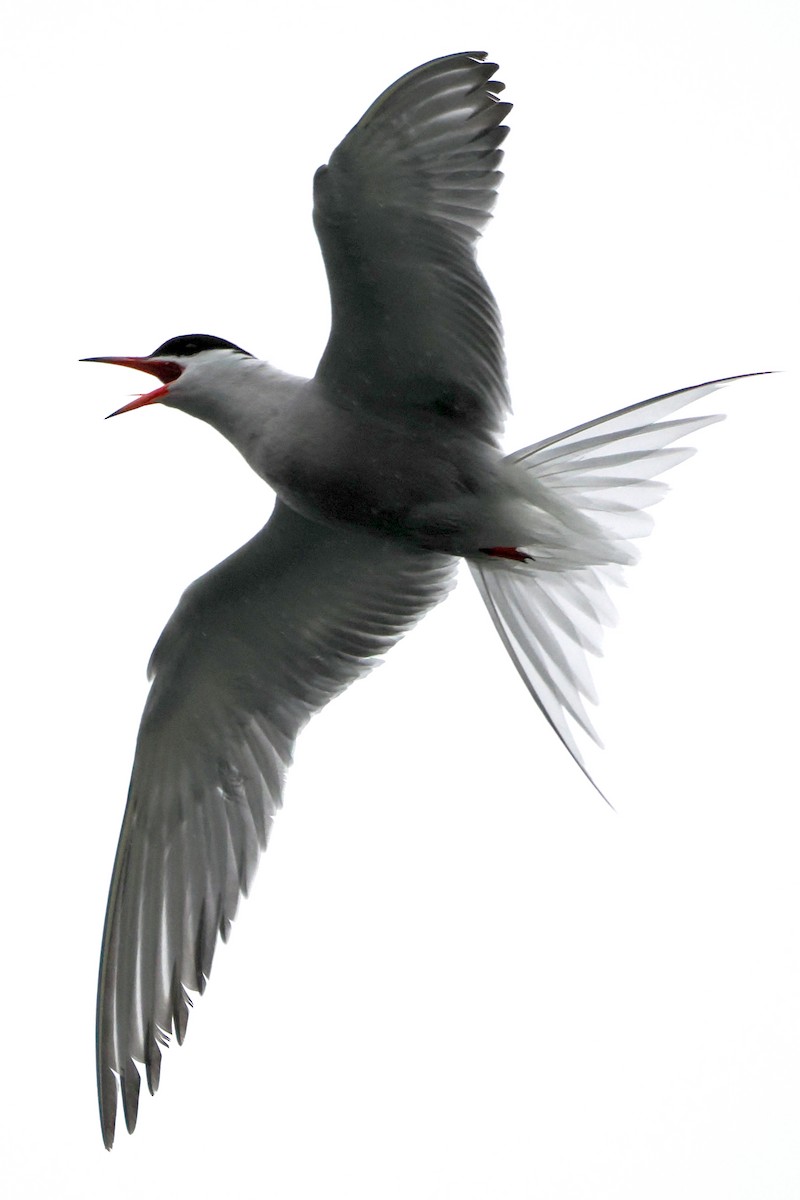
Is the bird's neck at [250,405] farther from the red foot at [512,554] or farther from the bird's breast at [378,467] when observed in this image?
the red foot at [512,554]

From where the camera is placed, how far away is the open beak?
16.5ft

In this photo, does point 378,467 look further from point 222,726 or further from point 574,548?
point 222,726

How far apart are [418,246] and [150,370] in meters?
1.37

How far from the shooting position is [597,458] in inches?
167

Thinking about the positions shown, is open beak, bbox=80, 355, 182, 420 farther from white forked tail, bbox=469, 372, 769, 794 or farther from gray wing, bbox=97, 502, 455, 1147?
white forked tail, bbox=469, 372, 769, 794

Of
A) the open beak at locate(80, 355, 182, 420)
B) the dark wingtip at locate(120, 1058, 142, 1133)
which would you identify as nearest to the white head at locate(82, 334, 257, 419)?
the open beak at locate(80, 355, 182, 420)

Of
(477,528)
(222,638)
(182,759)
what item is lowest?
(182,759)

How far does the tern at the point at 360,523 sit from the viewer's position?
4.09 meters

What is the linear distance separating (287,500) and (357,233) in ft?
2.94

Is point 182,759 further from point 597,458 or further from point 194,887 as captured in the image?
point 597,458

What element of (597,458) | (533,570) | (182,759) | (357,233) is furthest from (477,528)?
(182,759)

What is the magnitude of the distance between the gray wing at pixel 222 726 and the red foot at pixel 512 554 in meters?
0.56

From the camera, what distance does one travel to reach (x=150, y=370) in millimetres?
5211

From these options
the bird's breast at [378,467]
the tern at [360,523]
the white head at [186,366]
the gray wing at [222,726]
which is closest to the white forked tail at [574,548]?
the tern at [360,523]
